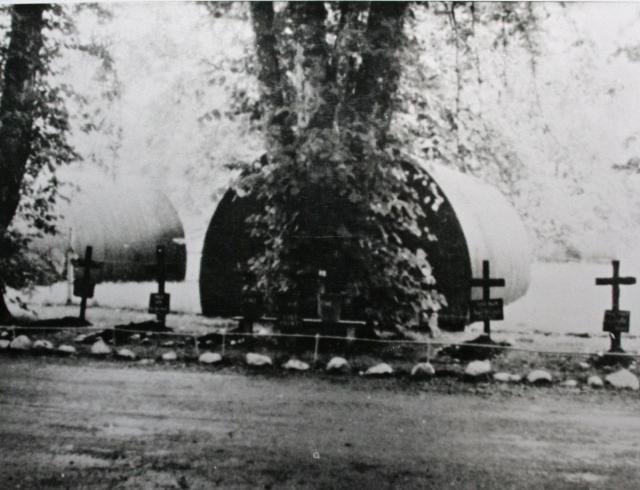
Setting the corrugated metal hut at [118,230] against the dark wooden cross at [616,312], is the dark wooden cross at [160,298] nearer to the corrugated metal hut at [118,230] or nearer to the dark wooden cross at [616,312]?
the corrugated metal hut at [118,230]

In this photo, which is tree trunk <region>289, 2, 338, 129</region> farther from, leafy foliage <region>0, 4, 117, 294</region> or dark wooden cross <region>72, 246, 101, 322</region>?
dark wooden cross <region>72, 246, 101, 322</region>

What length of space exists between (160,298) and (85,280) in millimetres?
417

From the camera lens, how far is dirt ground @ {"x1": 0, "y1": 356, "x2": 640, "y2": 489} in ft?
8.59

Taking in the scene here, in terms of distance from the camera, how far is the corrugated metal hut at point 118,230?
326 centimetres

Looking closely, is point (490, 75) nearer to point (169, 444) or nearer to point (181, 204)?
point (181, 204)

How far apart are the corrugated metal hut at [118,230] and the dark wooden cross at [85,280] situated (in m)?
0.03

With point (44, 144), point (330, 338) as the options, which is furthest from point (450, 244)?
point (44, 144)

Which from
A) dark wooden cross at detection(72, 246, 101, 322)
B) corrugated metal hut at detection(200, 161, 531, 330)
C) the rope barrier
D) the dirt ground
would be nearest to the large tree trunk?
dark wooden cross at detection(72, 246, 101, 322)

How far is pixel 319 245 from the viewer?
10.1 feet

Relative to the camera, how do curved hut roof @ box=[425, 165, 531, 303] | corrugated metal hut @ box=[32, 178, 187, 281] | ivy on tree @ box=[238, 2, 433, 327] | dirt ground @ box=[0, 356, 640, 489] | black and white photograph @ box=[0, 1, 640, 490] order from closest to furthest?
1. dirt ground @ box=[0, 356, 640, 489]
2. black and white photograph @ box=[0, 1, 640, 490]
3. curved hut roof @ box=[425, 165, 531, 303]
4. ivy on tree @ box=[238, 2, 433, 327]
5. corrugated metal hut @ box=[32, 178, 187, 281]

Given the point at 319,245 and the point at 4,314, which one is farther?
the point at 4,314

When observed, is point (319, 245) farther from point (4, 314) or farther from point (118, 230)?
point (4, 314)

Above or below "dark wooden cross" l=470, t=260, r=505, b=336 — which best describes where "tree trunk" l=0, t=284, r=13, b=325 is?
below

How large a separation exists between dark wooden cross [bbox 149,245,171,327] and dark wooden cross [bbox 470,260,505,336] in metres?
1.50
